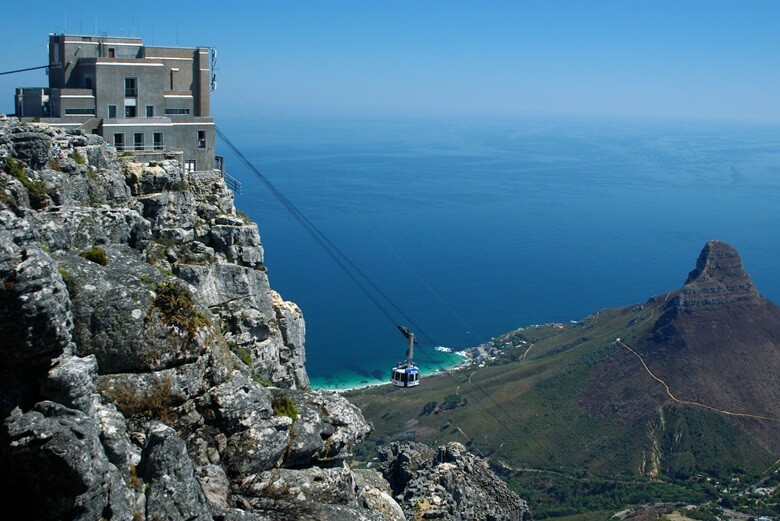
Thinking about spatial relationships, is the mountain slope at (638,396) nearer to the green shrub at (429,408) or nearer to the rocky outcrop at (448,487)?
the green shrub at (429,408)

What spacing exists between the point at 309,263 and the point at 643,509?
96.0 metres

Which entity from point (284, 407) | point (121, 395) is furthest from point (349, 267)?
point (121, 395)

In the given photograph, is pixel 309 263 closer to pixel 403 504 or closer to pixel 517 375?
pixel 517 375

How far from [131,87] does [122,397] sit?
14219 millimetres

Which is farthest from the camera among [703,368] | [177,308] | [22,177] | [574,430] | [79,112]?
[703,368]

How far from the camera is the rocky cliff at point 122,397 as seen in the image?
29.3ft

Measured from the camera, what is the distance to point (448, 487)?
30469 mm

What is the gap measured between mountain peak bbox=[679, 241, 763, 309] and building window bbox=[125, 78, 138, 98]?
7178 cm

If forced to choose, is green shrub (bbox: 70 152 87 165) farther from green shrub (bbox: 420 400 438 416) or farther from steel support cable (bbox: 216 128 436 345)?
steel support cable (bbox: 216 128 436 345)

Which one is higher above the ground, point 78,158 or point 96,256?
point 78,158

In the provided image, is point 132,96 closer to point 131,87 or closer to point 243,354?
point 131,87

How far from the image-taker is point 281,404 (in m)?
12.7

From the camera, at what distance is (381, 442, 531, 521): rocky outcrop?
1143 inches

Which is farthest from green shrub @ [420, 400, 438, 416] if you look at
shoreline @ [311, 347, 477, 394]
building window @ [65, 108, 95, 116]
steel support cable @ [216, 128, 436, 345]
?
building window @ [65, 108, 95, 116]
